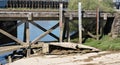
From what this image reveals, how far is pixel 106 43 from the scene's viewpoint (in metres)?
27.5

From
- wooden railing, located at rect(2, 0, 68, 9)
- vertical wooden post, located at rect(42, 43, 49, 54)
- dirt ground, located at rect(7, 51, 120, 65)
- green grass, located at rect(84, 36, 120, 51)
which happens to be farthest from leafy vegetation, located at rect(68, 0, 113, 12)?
wooden railing, located at rect(2, 0, 68, 9)

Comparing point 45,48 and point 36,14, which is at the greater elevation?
point 36,14

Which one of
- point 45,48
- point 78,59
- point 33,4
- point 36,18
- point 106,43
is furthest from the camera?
point 33,4

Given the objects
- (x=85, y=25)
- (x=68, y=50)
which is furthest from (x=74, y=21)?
(x=68, y=50)

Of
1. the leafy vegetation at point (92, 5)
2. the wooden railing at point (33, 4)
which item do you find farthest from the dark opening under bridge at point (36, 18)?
the wooden railing at point (33, 4)

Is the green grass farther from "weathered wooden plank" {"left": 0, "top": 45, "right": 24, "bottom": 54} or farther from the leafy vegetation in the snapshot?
"weathered wooden plank" {"left": 0, "top": 45, "right": 24, "bottom": 54}

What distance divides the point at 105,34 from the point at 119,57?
6.97 m

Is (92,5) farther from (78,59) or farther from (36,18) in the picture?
(78,59)

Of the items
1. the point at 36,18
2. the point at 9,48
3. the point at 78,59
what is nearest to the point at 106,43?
the point at 78,59

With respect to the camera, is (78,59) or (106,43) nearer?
(78,59)

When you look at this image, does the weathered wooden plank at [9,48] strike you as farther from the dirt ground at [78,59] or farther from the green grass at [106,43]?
the green grass at [106,43]

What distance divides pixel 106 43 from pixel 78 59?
4.15m

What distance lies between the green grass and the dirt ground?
2.87 ft

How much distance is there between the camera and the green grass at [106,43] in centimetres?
2611
